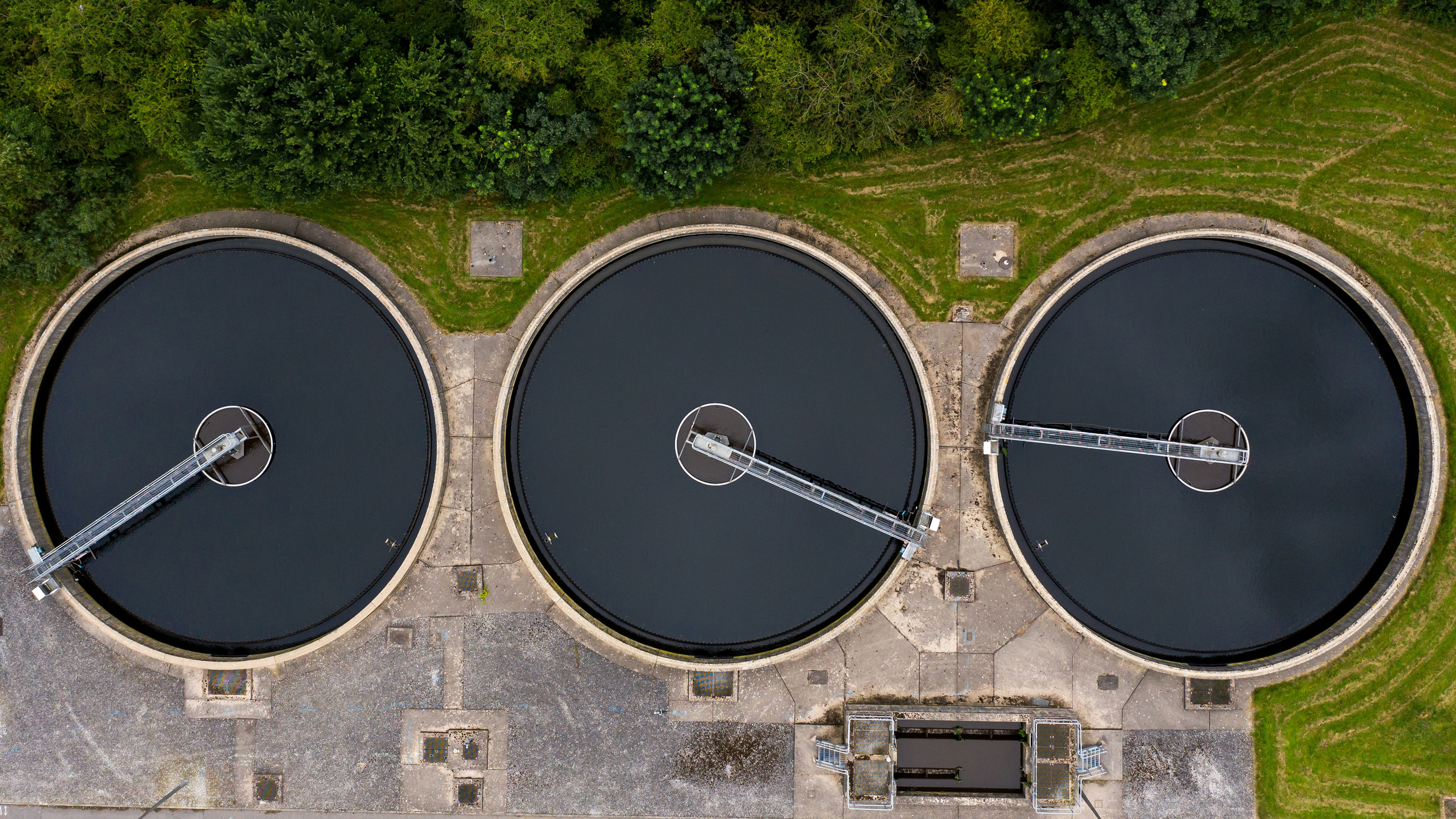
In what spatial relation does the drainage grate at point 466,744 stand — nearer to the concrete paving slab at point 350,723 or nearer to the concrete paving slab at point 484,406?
the concrete paving slab at point 350,723

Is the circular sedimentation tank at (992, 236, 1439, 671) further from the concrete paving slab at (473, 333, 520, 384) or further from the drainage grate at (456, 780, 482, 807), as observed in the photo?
the drainage grate at (456, 780, 482, 807)

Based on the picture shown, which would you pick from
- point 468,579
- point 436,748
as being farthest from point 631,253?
point 436,748

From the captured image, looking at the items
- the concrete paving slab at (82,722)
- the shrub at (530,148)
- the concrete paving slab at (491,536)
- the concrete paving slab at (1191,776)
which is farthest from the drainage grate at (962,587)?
the concrete paving slab at (82,722)

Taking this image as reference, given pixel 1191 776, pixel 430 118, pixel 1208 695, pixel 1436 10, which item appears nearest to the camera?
pixel 430 118

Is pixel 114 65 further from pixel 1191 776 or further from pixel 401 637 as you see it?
pixel 1191 776

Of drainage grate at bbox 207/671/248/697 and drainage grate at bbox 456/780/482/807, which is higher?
drainage grate at bbox 207/671/248/697

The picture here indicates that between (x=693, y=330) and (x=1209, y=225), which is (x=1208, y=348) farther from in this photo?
(x=693, y=330)

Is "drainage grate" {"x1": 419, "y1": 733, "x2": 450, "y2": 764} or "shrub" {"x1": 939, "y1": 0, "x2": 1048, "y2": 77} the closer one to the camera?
"shrub" {"x1": 939, "y1": 0, "x2": 1048, "y2": 77}

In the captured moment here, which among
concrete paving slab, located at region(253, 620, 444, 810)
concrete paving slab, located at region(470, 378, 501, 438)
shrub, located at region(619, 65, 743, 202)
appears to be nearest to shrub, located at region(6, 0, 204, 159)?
concrete paving slab, located at region(470, 378, 501, 438)
